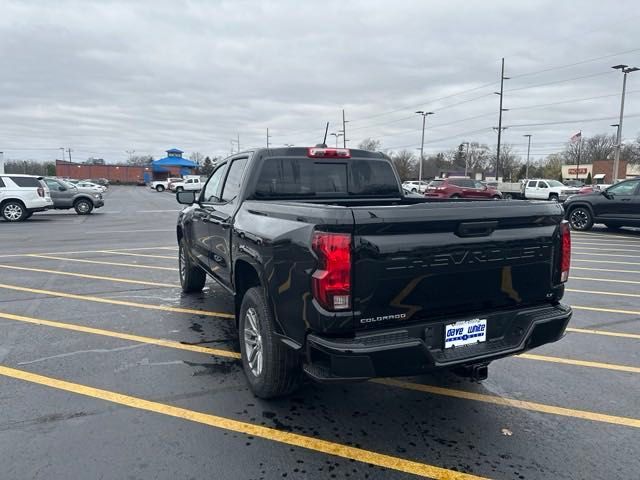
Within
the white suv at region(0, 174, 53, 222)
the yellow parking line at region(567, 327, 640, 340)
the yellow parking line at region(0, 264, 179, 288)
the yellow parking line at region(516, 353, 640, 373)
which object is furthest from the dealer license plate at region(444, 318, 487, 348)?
the white suv at region(0, 174, 53, 222)

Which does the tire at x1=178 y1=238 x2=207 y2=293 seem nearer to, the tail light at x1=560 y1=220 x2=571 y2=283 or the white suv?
the tail light at x1=560 y1=220 x2=571 y2=283

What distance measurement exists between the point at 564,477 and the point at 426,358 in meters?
1.02

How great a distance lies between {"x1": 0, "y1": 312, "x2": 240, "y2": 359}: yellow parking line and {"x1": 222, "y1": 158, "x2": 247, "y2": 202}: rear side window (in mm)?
1476

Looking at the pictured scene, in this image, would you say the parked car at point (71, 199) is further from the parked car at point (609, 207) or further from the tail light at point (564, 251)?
the tail light at point (564, 251)

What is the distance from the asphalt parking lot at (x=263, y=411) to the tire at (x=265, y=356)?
0.17 meters

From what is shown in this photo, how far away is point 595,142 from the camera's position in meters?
99.2

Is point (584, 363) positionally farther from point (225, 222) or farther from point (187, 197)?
point (187, 197)

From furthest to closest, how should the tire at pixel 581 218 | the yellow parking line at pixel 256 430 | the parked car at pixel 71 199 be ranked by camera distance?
the parked car at pixel 71 199, the tire at pixel 581 218, the yellow parking line at pixel 256 430

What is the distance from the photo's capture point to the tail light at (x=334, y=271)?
2.69m

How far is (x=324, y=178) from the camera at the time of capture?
4.66 meters

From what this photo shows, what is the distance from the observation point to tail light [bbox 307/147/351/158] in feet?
15.0

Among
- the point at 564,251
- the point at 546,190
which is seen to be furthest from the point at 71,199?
the point at 546,190

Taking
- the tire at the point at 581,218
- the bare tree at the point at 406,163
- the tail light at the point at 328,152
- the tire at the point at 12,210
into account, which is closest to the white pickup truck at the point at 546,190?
the tire at the point at 581,218

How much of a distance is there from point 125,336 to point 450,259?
3633 mm
